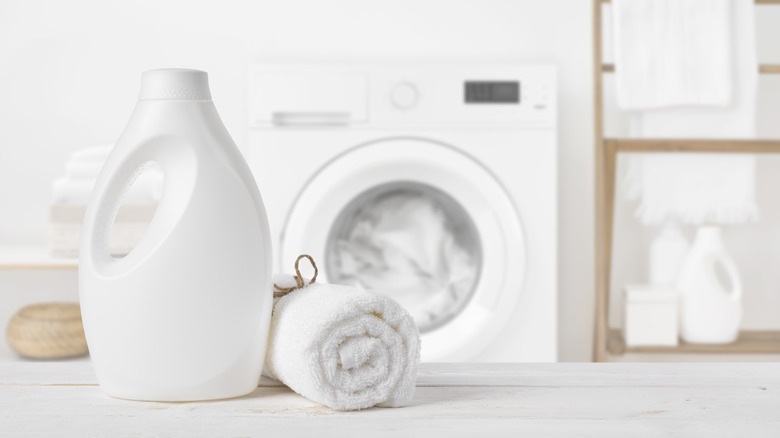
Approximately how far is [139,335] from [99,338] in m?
0.03

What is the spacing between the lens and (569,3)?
2170 millimetres

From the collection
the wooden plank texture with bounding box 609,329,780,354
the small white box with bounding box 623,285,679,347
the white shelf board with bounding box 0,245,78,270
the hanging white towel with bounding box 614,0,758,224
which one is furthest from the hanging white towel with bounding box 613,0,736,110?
the white shelf board with bounding box 0,245,78,270

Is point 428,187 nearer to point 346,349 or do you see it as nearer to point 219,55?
point 219,55

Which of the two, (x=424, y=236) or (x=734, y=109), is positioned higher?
(x=734, y=109)

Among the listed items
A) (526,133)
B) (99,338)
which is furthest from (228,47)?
(99,338)

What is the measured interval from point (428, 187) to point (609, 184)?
0.44 meters

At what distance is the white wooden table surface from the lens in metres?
0.46

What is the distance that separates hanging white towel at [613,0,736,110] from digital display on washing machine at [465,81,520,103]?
0.86ft

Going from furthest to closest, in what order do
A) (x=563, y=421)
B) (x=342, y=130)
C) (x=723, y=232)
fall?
(x=723, y=232) < (x=342, y=130) < (x=563, y=421)

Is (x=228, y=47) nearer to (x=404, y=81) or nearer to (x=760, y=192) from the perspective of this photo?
(x=404, y=81)

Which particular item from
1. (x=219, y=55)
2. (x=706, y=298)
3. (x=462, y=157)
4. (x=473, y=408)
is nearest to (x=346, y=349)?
(x=473, y=408)

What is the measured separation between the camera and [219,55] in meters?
2.18

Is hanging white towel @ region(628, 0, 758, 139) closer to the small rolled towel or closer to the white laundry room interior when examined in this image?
the white laundry room interior

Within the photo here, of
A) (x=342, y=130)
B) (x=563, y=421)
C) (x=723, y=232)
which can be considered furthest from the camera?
(x=723, y=232)
